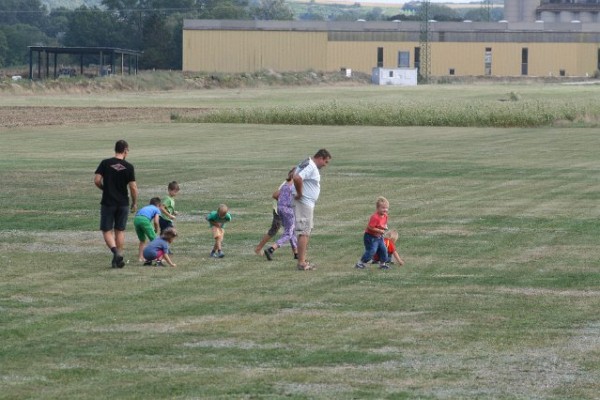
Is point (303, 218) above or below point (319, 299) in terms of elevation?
above

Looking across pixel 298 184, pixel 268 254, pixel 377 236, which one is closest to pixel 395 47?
pixel 268 254

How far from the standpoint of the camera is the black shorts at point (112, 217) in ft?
66.5

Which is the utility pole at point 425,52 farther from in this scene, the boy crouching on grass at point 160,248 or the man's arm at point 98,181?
the man's arm at point 98,181

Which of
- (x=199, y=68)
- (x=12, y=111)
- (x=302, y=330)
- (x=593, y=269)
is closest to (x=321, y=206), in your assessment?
(x=593, y=269)

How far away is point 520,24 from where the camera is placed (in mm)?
165500

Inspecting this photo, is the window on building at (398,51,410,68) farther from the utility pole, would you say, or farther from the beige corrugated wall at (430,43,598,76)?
the beige corrugated wall at (430,43,598,76)

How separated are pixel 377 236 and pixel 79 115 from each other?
55845 mm

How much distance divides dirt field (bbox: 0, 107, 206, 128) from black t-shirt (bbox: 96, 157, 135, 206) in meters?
44.3

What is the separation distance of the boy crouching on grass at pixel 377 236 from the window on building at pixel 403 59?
147m

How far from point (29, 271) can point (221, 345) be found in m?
6.37

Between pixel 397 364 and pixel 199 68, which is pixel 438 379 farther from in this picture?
pixel 199 68

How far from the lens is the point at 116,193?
20.2 meters

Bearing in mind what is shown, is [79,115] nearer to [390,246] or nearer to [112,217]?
[112,217]

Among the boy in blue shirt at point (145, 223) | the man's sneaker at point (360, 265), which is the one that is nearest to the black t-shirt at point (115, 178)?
the boy in blue shirt at point (145, 223)
